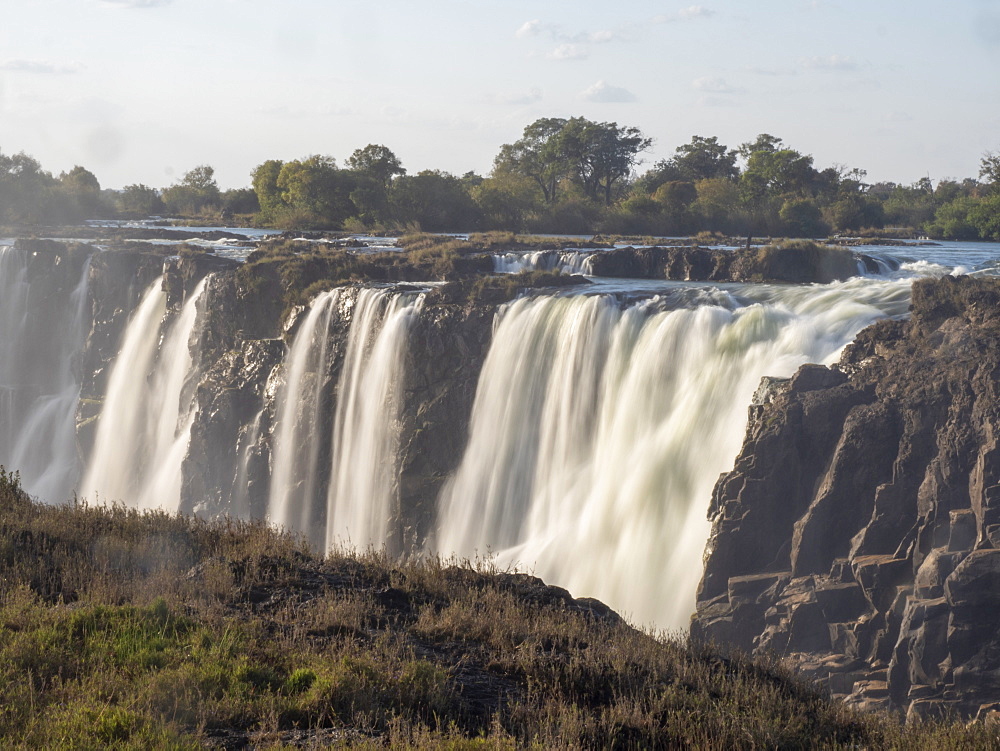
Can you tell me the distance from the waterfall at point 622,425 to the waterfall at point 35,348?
2407 cm

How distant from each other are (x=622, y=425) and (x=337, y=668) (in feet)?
42.9

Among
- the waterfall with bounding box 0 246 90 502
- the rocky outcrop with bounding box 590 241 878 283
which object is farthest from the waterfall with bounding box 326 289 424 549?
the waterfall with bounding box 0 246 90 502

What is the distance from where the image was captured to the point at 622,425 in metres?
20.0

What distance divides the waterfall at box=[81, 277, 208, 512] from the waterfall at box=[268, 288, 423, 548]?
5.77 m

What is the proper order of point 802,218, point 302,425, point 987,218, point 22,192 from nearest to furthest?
point 302,425
point 987,218
point 802,218
point 22,192

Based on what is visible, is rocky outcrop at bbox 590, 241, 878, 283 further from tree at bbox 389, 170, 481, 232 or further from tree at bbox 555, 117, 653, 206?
tree at bbox 555, 117, 653, 206

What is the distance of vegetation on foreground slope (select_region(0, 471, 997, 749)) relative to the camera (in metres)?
6.76

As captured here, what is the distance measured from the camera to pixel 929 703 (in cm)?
1263

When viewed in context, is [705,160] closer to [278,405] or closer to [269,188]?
[269,188]

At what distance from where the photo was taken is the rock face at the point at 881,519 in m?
12.8

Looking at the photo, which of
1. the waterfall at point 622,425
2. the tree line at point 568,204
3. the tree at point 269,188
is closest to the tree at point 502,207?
the tree line at point 568,204

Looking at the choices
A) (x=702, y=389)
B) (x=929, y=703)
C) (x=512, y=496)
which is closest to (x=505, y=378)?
(x=512, y=496)

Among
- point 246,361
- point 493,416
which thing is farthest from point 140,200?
point 493,416

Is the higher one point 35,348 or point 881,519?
point 35,348
